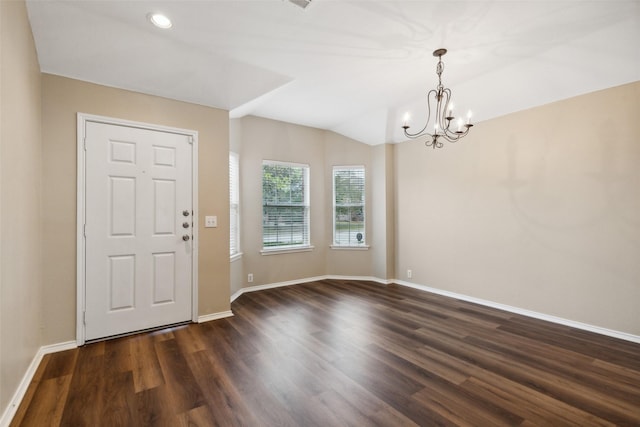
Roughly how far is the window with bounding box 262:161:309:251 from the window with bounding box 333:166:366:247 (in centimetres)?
57

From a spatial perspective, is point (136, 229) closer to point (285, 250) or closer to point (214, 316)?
point (214, 316)

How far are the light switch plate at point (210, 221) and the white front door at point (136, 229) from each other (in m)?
0.17

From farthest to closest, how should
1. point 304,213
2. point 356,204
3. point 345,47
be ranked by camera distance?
point 356,204, point 304,213, point 345,47

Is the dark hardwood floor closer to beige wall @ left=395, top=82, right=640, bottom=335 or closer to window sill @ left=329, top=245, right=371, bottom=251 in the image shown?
beige wall @ left=395, top=82, right=640, bottom=335

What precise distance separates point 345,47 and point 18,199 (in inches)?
104

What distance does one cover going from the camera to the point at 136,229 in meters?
2.92

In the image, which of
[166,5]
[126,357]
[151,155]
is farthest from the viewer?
[151,155]

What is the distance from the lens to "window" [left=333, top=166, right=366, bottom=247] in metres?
5.23

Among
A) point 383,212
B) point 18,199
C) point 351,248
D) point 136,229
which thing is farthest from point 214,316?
point 383,212

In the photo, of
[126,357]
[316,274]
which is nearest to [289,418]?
[126,357]

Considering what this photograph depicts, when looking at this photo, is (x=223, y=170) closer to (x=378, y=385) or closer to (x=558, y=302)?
(x=378, y=385)

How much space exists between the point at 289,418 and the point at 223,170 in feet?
8.66

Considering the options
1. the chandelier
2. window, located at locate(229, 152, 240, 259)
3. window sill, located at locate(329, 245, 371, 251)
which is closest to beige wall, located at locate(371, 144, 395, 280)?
window sill, located at locate(329, 245, 371, 251)

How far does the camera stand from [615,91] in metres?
2.82
